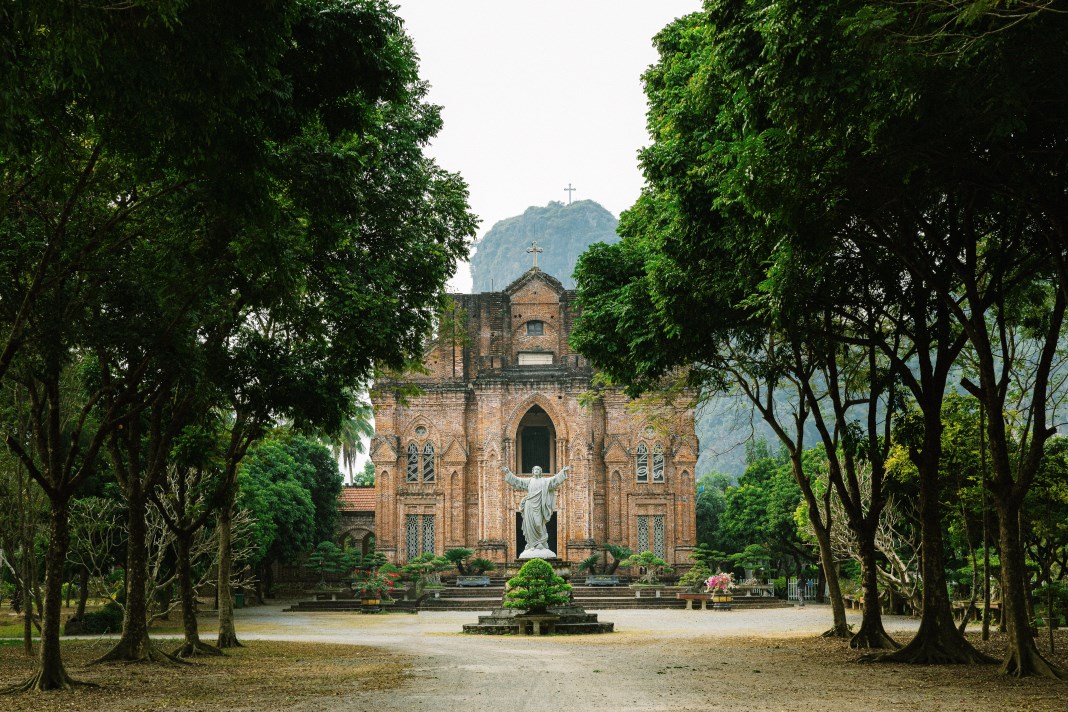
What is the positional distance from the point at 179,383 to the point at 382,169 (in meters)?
4.25

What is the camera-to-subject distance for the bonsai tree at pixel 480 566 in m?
41.0

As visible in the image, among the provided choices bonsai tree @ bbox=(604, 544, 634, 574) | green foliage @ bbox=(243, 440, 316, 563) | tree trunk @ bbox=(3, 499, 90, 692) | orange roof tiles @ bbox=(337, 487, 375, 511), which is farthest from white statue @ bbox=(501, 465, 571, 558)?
tree trunk @ bbox=(3, 499, 90, 692)

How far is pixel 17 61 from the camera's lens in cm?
686

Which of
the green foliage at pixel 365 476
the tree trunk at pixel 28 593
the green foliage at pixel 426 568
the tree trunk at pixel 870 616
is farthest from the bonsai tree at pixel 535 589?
the green foliage at pixel 365 476

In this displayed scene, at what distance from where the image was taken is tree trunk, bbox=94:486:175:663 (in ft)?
48.8

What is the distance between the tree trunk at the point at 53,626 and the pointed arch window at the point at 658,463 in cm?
3275

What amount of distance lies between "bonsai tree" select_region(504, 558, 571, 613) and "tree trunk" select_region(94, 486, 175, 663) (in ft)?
27.6

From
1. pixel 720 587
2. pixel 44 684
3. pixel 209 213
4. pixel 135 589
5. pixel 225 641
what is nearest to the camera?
pixel 209 213

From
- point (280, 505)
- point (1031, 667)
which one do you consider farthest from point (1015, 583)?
point (280, 505)

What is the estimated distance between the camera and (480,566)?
41.0m

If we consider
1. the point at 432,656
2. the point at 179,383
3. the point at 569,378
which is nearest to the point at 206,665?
the point at 432,656

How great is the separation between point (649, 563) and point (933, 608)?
84.0 feet

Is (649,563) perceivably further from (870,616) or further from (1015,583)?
(1015,583)

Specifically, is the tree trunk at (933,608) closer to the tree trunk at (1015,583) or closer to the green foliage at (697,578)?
the tree trunk at (1015,583)
